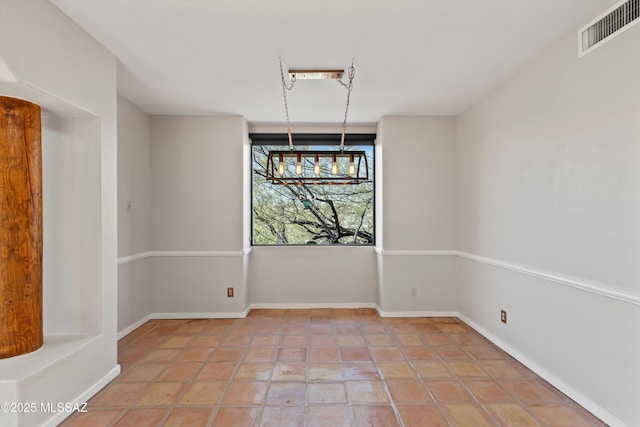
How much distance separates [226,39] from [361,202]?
302 cm

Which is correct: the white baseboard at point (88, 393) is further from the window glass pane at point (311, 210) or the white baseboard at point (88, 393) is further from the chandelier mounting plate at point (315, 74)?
the chandelier mounting plate at point (315, 74)

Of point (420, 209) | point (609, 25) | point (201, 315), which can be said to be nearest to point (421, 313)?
point (420, 209)

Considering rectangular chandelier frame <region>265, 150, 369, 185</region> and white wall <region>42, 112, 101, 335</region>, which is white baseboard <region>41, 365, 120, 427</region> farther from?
rectangular chandelier frame <region>265, 150, 369, 185</region>

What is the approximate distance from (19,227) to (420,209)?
3.94 meters

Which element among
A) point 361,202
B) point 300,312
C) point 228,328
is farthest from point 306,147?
point 228,328

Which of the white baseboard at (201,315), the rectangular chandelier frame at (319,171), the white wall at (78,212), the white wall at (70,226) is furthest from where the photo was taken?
the white baseboard at (201,315)

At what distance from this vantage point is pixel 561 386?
2.46 metres

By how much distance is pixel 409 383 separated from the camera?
2607 millimetres

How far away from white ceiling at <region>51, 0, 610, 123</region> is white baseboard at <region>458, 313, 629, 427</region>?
259cm

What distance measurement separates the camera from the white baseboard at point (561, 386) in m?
2.07

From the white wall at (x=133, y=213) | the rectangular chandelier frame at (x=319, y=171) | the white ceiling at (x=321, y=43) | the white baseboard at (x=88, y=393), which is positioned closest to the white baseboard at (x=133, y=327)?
the white wall at (x=133, y=213)

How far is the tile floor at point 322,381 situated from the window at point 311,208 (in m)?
1.37

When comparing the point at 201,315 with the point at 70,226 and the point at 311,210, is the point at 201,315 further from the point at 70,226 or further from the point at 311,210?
the point at 70,226

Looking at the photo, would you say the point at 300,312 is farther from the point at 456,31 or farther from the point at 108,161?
the point at 456,31
